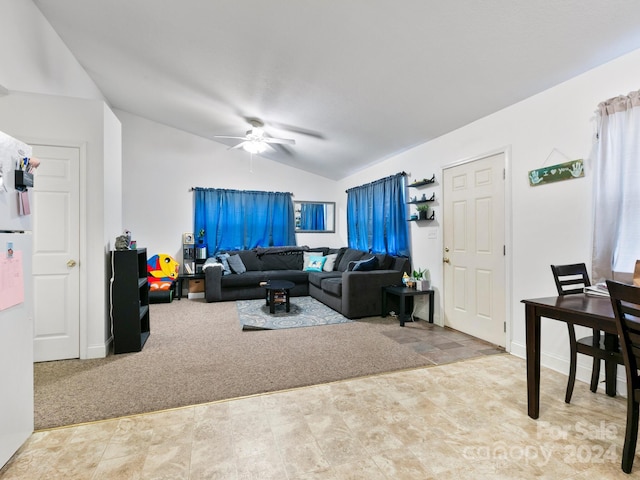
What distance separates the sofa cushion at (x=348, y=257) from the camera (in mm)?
5292

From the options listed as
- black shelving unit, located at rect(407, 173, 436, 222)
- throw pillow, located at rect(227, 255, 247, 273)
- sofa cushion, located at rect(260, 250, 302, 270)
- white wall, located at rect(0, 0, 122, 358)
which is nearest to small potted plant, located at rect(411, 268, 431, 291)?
black shelving unit, located at rect(407, 173, 436, 222)

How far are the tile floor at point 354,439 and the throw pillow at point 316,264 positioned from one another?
3615 millimetres

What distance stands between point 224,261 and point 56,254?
2.80m

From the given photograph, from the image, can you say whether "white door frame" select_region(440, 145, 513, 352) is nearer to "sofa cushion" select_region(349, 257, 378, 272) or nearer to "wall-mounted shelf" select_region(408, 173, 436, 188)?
"wall-mounted shelf" select_region(408, 173, 436, 188)

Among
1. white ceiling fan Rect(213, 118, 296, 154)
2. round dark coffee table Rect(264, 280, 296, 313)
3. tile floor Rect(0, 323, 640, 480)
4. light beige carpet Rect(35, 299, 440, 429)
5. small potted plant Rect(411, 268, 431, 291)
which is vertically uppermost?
white ceiling fan Rect(213, 118, 296, 154)

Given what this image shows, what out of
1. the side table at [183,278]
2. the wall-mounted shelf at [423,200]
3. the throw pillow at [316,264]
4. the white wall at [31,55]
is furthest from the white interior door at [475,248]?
the white wall at [31,55]

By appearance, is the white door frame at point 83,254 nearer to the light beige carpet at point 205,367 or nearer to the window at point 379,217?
the light beige carpet at point 205,367

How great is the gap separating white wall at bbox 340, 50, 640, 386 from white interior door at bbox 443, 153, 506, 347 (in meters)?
0.16

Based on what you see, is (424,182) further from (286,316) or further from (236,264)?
(236,264)

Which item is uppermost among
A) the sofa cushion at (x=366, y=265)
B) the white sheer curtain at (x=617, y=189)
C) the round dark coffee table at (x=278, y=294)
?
the white sheer curtain at (x=617, y=189)

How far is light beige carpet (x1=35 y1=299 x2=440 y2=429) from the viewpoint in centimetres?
207

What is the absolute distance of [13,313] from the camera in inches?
61.3

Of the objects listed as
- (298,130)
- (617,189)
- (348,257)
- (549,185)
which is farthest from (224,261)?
(617,189)

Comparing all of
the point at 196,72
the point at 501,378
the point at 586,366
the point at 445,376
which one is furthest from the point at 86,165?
the point at 586,366
